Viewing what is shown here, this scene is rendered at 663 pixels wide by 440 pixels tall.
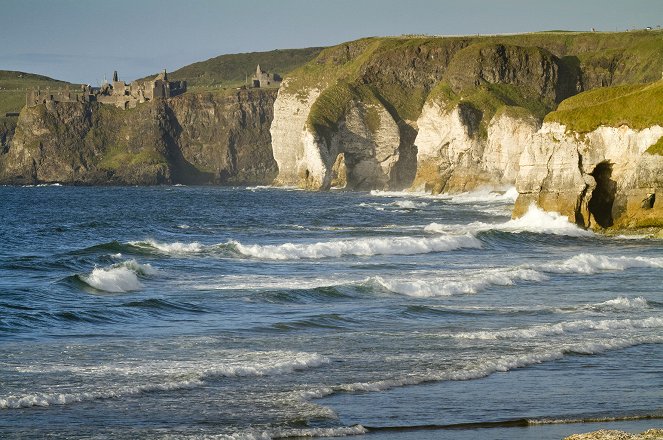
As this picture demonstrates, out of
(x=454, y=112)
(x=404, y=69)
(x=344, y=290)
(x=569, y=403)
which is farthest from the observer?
(x=404, y=69)

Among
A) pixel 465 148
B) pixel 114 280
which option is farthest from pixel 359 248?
pixel 465 148

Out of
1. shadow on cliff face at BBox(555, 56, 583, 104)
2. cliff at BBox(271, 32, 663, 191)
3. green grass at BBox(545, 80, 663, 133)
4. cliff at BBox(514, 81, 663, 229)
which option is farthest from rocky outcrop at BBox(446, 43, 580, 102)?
cliff at BBox(514, 81, 663, 229)

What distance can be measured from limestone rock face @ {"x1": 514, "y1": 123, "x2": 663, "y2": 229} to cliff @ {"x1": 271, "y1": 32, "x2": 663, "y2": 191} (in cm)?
5799

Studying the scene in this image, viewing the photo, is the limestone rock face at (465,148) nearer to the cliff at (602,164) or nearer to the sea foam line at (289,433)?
the cliff at (602,164)

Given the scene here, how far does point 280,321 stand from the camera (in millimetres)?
23344

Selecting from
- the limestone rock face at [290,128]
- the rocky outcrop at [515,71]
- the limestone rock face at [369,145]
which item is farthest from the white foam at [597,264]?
the limestone rock face at [290,128]

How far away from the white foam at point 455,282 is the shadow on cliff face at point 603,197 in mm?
17440

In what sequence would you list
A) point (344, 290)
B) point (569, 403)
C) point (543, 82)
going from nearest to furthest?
point (569, 403) → point (344, 290) → point (543, 82)

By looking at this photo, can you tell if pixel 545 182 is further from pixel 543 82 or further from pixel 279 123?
pixel 279 123

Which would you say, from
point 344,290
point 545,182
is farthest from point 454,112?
point 344,290

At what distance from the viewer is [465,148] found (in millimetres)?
116875

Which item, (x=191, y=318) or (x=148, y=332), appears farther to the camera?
(x=191, y=318)

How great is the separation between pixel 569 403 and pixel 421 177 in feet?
354

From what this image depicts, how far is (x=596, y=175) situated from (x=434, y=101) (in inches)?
3139
